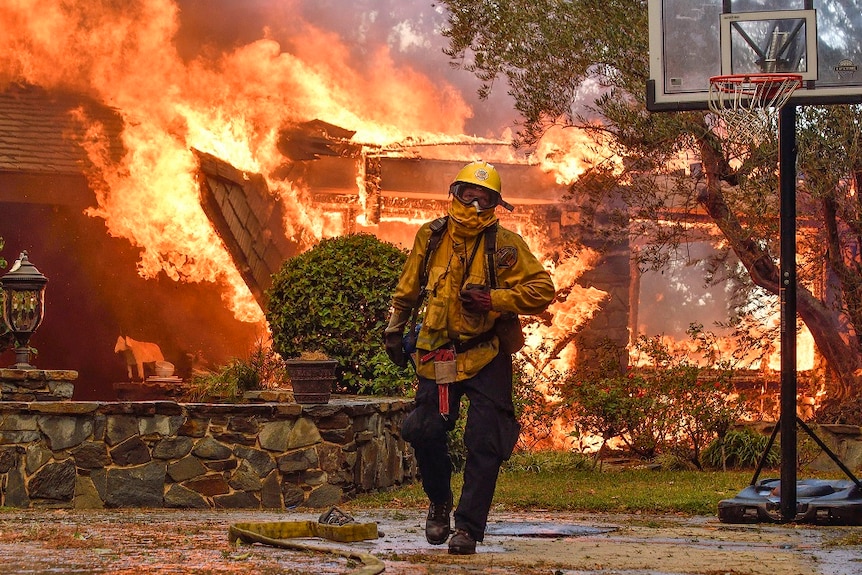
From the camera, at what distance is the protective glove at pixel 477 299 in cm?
651

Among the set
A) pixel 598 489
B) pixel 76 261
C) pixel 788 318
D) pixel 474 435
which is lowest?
pixel 598 489

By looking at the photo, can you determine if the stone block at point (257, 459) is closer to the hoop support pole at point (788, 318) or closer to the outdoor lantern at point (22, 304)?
the outdoor lantern at point (22, 304)

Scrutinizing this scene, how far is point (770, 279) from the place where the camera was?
15.1 m

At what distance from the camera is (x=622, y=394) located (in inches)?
556

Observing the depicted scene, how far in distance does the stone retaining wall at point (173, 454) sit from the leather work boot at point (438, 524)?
3555 millimetres

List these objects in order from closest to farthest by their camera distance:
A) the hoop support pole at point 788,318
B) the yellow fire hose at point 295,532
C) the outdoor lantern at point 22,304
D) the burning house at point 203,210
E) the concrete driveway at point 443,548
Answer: the concrete driveway at point 443,548
the yellow fire hose at point 295,532
the hoop support pole at point 788,318
the outdoor lantern at point 22,304
the burning house at point 203,210

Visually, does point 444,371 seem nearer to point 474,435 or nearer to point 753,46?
point 474,435

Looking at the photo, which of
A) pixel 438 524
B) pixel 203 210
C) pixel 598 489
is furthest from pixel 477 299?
pixel 203 210

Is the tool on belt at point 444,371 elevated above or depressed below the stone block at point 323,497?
above

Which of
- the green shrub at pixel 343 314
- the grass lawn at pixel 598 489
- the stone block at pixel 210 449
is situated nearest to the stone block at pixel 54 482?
the stone block at pixel 210 449

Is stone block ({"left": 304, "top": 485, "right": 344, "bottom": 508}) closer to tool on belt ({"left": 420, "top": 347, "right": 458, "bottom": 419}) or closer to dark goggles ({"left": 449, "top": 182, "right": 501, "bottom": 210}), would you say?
tool on belt ({"left": 420, "top": 347, "right": 458, "bottom": 419})

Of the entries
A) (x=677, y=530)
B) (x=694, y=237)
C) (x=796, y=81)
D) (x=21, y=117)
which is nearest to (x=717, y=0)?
(x=796, y=81)

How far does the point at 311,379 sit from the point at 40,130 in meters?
8.11

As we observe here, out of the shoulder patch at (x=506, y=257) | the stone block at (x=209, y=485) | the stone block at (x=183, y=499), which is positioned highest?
the shoulder patch at (x=506, y=257)
